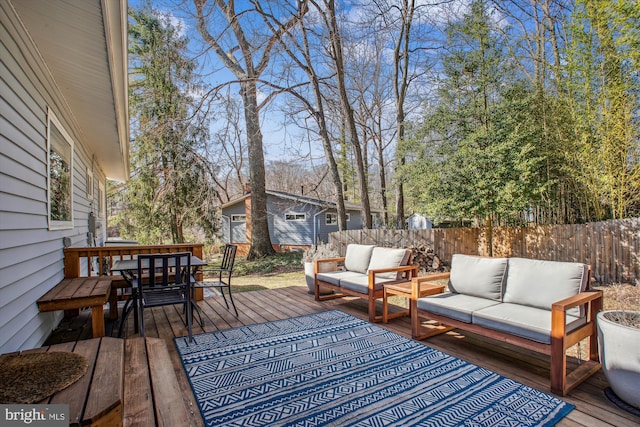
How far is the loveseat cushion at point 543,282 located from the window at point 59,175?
4.77 metres

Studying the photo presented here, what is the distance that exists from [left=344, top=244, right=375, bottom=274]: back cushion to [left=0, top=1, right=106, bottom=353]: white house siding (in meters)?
3.74

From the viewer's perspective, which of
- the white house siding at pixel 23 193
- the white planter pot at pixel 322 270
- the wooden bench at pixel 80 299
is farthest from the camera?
the white planter pot at pixel 322 270

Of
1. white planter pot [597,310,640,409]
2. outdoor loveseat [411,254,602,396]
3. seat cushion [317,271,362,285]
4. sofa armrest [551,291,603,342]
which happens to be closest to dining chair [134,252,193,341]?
seat cushion [317,271,362,285]

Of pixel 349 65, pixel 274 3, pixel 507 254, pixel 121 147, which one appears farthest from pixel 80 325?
pixel 349 65

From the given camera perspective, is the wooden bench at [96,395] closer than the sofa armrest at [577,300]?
Yes

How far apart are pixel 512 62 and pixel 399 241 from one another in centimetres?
461

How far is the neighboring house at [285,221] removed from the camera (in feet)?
51.7

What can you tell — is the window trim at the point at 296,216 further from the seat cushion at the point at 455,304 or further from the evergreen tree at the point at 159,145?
the seat cushion at the point at 455,304

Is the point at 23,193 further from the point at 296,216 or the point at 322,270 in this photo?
the point at 296,216

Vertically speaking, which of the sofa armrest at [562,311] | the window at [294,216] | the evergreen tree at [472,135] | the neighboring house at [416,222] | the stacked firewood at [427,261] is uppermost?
the evergreen tree at [472,135]

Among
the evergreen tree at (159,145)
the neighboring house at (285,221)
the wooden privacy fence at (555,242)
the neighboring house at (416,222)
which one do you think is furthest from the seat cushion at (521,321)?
the neighboring house at (416,222)

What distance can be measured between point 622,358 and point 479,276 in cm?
140

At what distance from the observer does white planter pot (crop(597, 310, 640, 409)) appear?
6.92 ft

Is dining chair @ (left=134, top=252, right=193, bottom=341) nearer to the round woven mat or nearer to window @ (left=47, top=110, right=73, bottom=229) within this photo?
window @ (left=47, top=110, right=73, bottom=229)
